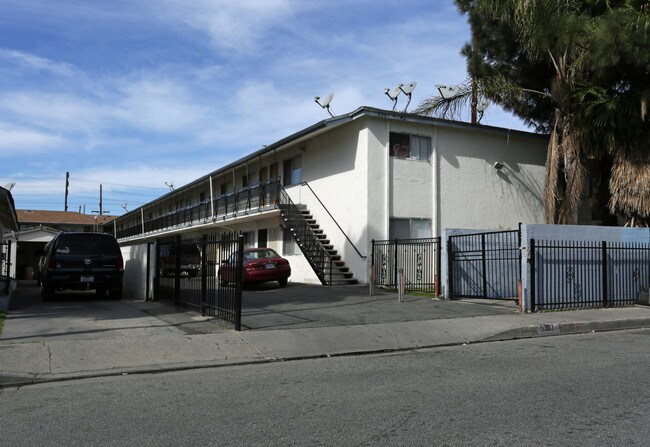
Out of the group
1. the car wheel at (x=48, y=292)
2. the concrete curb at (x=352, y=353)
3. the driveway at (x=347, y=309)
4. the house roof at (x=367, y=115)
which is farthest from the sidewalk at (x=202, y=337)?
the house roof at (x=367, y=115)

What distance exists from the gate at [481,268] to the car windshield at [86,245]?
31.7 feet

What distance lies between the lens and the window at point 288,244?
942 inches

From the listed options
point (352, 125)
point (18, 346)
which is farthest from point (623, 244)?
point (18, 346)

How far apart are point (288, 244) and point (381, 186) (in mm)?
5872

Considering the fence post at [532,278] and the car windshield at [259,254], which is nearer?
the fence post at [532,278]

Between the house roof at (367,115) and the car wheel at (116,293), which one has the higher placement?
the house roof at (367,115)

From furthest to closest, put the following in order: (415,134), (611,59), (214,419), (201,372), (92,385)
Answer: (415,134) → (611,59) → (201,372) → (92,385) → (214,419)

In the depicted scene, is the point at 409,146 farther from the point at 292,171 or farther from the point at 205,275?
the point at 205,275

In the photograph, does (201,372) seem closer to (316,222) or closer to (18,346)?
(18,346)

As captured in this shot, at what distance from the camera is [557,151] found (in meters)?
20.0

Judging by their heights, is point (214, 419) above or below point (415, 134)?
below

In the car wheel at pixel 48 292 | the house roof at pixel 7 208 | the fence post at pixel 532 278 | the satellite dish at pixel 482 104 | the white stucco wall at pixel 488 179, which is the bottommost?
the car wheel at pixel 48 292

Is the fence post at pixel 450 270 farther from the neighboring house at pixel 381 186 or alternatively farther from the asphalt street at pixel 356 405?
the asphalt street at pixel 356 405

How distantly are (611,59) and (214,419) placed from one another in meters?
16.5
